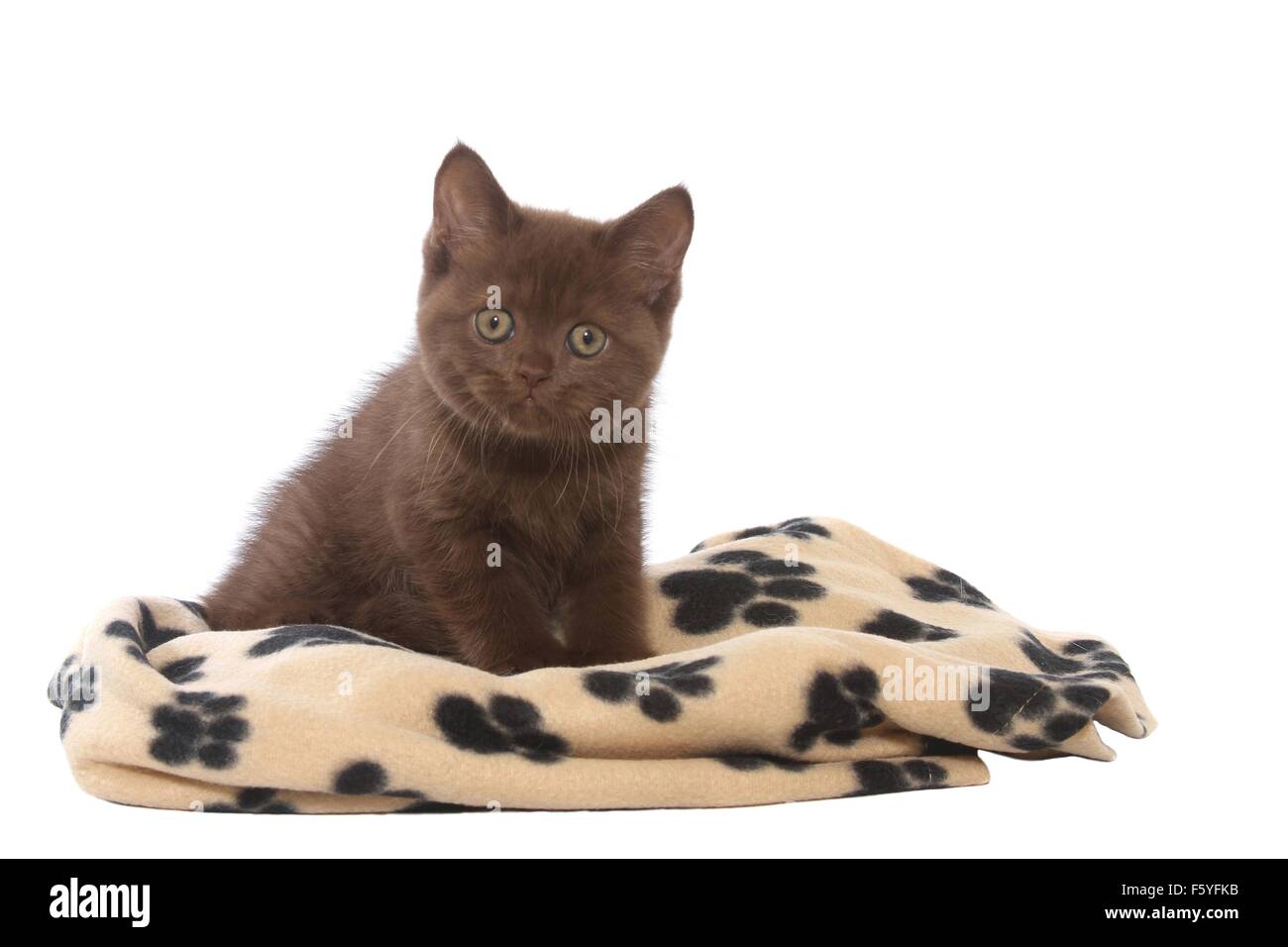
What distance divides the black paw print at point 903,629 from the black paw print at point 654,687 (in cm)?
63

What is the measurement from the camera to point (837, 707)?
75.2 inches

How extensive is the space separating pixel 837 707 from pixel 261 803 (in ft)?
2.82

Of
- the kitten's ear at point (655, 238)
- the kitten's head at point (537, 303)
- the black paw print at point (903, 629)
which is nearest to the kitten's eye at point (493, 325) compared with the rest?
the kitten's head at point (537, 303)

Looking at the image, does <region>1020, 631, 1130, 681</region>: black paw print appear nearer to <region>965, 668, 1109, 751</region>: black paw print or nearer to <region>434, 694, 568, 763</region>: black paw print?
<region>965, 668, 1109, 751</region>: black paw print

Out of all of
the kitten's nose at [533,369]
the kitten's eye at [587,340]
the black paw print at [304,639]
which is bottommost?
the black paw print at [304,639]

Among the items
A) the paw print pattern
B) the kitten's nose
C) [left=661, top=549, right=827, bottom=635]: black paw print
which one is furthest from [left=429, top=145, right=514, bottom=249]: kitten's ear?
the paw print pattern

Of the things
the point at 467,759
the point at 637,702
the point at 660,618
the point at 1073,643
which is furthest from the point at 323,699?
the point at 1073,643

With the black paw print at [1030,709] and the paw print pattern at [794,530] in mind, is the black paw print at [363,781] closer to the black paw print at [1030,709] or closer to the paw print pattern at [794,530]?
the black paw print at [1030,709]

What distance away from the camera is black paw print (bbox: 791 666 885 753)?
1897 millimetres

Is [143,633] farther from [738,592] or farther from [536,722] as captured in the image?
[738,592]

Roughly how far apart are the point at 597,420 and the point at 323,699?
66cm

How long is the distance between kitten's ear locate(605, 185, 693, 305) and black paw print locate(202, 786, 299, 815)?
3.40 feet

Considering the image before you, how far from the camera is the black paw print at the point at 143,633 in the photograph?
1982 mm

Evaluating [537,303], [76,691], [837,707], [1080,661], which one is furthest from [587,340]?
[1080,661]
